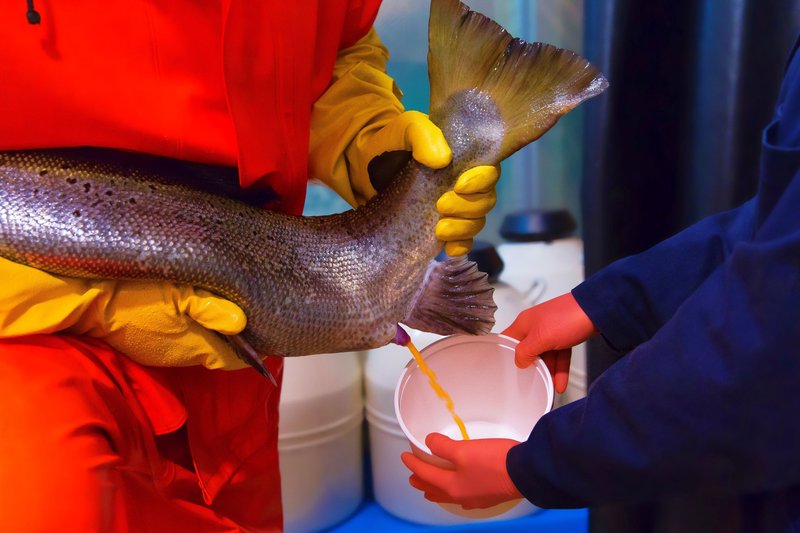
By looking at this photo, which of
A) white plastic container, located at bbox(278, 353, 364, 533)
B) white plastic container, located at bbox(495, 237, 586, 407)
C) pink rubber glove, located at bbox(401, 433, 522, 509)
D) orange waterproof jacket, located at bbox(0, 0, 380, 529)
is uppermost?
orange waterproof jacket, located at bbox(0, 0, 380, 529)

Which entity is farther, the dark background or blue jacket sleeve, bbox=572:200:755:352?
the dark background

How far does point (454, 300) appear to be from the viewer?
0.74 meters

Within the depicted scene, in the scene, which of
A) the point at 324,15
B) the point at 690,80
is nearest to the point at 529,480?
the point at 324,15

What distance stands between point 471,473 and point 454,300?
177 millimetres

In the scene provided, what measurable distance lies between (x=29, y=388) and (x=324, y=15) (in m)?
0.43

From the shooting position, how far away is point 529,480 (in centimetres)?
59

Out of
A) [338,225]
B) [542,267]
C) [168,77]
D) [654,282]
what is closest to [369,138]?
[338,225]

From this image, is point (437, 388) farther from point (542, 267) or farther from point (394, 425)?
point (542, 267)

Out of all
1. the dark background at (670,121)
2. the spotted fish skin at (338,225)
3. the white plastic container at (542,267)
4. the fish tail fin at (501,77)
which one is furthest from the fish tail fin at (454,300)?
the white plastic container at (542,267)

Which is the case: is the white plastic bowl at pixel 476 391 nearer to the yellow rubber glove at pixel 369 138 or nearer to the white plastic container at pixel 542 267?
the yellow rubber glove at pixel 369 138

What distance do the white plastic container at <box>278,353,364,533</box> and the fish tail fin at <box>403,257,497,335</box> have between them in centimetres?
51

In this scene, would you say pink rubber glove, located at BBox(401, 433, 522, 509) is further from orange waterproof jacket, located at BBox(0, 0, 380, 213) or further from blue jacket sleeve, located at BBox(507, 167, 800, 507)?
orange waterproof jacket, located at BBox(0, 0, 380, 213)

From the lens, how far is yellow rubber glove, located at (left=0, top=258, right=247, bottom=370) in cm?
57

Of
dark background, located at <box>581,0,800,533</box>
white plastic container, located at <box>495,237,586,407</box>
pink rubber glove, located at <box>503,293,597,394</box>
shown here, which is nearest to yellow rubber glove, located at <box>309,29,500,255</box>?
pink rubber glove, located at <box>503,293,597,394</box>
